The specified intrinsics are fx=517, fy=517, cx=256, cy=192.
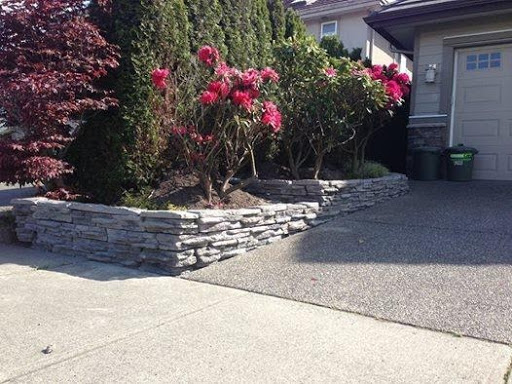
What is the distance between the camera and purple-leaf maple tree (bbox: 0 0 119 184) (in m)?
5.91

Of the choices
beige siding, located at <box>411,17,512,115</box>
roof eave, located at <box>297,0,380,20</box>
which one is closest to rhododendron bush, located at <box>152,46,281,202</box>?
beige siding, located at <box>411,17,512,115</box>

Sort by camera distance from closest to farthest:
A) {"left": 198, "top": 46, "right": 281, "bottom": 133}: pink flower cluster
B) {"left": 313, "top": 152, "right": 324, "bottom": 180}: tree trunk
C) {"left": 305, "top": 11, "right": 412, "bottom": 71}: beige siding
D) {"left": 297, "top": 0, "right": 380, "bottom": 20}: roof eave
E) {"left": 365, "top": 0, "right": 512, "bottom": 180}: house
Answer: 1. {"left": 198, "top": 46, "right": 281, "bottom": 133}: pink flower cluster
2. {"left": 313, "top": 152, "right": 324, "bottom": 180}: tree trunk
3. {"left": 365, "top": 0, "right": 512, "bottom": 180}: house
4. {"left": 297, "top": 0, "right": 380, "bottom": 20}: roof eave
5. {"left": 305, "top": 11, "right": 412, "bottom": 71}: beige siding

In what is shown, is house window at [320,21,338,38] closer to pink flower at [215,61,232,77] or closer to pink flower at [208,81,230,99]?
pink flower at [215,61,232,77]

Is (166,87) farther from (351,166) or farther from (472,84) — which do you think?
(472,84)

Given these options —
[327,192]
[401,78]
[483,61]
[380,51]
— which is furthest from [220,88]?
→ [380,51]

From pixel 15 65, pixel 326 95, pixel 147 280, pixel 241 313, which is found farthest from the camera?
pixel 326 95

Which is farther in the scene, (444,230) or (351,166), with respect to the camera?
(351,166)

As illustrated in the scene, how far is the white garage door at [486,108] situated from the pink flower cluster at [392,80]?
258 cm

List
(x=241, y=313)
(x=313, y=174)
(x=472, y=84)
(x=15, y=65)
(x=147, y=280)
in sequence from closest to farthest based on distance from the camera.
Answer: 1. (x=241, y=313)
2. (x=147, y=280)
3. (x=15, y=65)
4. (x=313, y=174)
5. (x=472, y=84)

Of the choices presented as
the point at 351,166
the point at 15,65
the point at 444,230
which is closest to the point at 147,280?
the point at 15,65

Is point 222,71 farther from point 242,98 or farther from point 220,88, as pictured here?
point 242,98

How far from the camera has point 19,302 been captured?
4.32 metres

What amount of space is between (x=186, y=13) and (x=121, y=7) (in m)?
1.02

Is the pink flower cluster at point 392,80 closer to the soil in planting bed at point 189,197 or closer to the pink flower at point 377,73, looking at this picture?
the pink flower at point 377,73
